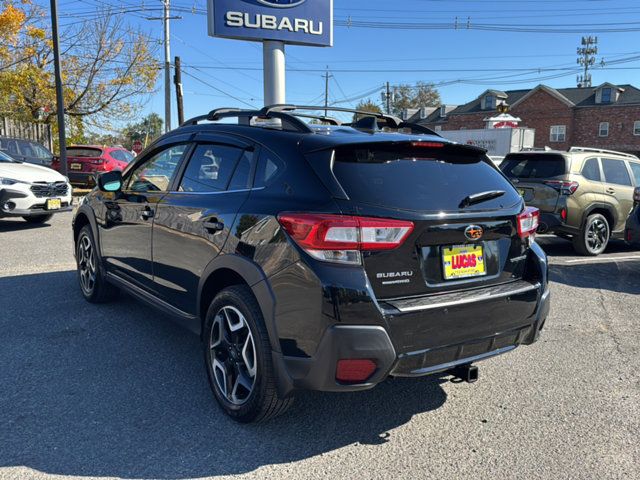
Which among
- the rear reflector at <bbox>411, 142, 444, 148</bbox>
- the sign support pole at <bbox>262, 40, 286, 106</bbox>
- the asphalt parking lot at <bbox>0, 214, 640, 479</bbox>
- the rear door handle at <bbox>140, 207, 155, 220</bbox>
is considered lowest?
the asphalt parking lot at <bbox>0, 214, 640, 479</bbox>

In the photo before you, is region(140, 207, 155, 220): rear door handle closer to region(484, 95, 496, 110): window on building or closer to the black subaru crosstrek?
the black subaru crosstrek

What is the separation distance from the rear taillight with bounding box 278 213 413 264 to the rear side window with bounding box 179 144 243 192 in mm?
951

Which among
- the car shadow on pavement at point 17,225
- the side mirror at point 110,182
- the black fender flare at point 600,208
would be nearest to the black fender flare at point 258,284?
the side mirror at point 110,182

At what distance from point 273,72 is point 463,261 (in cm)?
1223

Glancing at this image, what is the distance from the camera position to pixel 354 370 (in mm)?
2543

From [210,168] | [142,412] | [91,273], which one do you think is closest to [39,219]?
[91,273]

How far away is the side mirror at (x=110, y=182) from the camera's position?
452 cm

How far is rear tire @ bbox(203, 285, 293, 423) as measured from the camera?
2.79 metres

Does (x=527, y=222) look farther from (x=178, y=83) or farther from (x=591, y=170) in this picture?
(x=178, y=83)

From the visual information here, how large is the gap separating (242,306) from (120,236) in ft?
6.92

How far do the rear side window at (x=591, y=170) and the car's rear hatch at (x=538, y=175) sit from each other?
18.4 inches

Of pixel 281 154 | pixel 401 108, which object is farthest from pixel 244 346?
pixel 401 108

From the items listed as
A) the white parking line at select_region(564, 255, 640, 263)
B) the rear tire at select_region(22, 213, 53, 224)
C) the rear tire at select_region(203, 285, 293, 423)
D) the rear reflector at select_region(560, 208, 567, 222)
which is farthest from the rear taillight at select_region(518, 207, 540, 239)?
the rear tire at select_region(22, 213, 53, 224)

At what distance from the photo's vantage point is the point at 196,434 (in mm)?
2926
